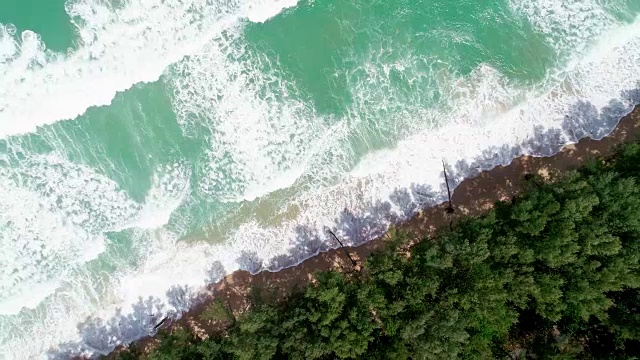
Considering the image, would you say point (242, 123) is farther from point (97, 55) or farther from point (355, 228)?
point (97, 55)

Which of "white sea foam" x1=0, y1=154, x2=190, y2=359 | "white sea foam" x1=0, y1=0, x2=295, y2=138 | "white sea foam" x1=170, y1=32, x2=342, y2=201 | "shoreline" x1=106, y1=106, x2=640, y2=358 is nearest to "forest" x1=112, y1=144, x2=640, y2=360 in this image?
"shoreline" x1=106, y1=106, x2=640, y2=358

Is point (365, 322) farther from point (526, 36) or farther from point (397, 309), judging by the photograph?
point (526, 36)

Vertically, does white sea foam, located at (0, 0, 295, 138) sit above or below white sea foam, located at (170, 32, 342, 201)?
above

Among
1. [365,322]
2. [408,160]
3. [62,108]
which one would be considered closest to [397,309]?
[365,322]

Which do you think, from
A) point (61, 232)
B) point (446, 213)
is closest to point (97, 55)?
point (61, 232)

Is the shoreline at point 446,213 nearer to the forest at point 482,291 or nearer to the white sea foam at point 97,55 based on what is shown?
the forest at point 482,291

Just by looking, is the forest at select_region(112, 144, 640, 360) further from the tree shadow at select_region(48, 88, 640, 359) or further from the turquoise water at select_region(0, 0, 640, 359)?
the turquoise water at select_region(0, 0, 640, 359)
